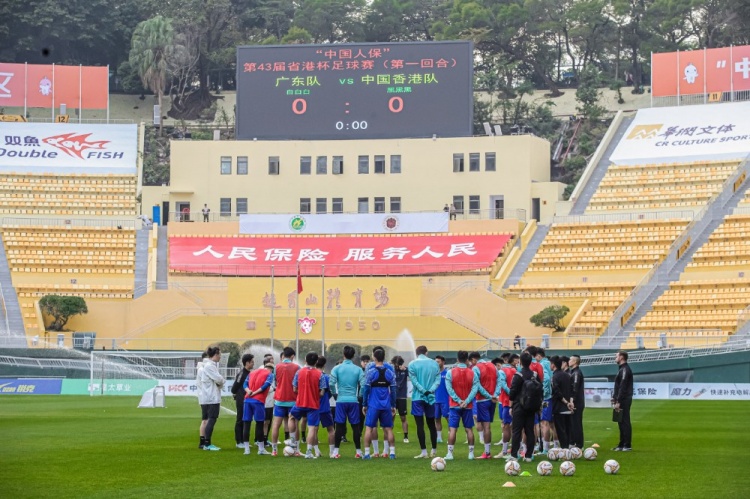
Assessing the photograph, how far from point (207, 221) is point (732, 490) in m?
55.4

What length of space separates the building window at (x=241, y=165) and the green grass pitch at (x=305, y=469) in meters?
41.5

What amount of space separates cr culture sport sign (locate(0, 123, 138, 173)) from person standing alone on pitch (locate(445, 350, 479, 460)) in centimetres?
5479

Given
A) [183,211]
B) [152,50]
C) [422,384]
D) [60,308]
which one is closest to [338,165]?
[183,211]

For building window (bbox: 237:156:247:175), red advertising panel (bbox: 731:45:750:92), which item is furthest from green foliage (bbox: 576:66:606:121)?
building window (bbox: 237:156:247:175)

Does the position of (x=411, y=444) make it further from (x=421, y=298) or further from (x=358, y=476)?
(x=421, y=298)

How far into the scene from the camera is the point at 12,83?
79.3m

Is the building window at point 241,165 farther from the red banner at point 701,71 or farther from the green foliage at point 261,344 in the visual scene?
the red banner at point 701,71

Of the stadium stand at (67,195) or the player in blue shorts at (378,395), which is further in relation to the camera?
the stadium stand at (67,195)

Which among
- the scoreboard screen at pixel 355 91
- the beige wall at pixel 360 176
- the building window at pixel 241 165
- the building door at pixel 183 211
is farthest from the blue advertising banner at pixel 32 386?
the building window at pixel 241 165

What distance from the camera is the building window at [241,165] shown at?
73.7 metres

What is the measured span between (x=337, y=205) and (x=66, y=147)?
16.3 metres

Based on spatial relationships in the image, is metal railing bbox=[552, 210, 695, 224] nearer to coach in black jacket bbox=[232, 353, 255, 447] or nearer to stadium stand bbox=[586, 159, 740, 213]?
stadium stand bbox=[586, 159, 740, 213]

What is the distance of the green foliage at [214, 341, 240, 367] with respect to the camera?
189 ft

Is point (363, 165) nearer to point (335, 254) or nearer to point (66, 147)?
point (335, 254)
